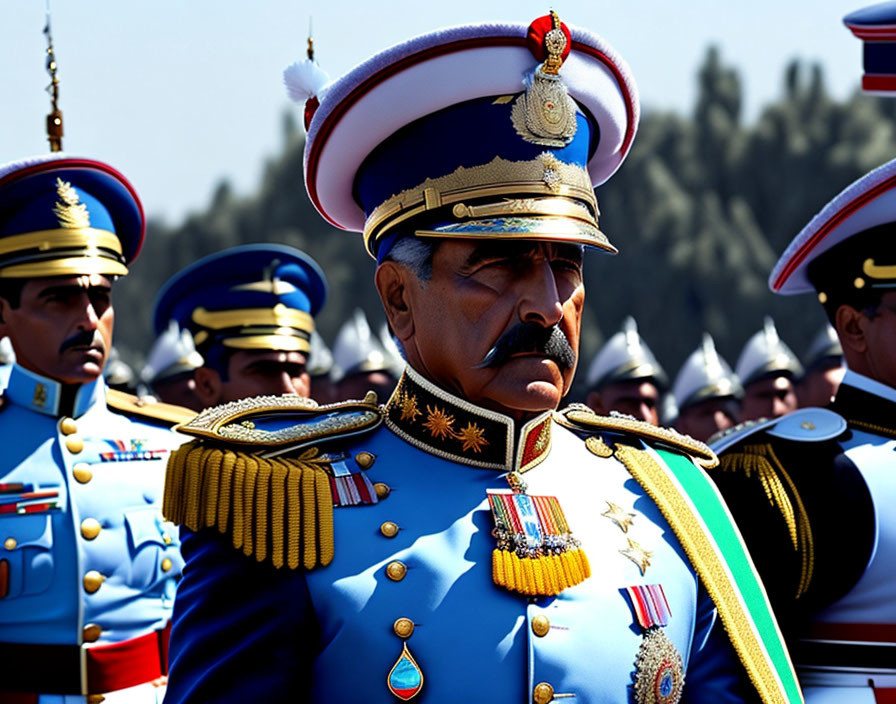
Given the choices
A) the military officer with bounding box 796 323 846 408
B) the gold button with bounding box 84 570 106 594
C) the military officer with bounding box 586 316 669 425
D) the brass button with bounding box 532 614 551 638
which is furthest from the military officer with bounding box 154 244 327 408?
the military officer with bounding box 796 323 846 408

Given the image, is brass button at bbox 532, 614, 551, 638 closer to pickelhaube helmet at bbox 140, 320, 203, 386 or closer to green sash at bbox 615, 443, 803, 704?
green sash at bbox 615, 443, 803, 704

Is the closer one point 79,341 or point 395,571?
point 395,571

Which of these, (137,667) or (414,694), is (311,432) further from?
(137,667)

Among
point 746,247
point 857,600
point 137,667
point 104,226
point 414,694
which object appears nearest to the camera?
point 414,694

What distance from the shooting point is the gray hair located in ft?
10.3

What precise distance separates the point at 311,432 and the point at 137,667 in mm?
2408

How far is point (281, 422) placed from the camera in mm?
3326

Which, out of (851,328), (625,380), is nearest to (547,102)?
(851,328)

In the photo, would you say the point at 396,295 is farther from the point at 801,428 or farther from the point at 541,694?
the point at 801,428

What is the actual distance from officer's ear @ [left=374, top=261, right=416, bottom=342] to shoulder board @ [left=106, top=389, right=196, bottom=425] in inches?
99.5

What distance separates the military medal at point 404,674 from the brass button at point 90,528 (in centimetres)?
264

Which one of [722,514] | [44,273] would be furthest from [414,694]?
[44,273]

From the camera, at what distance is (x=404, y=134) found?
321 cm

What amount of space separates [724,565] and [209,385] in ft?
16.6
